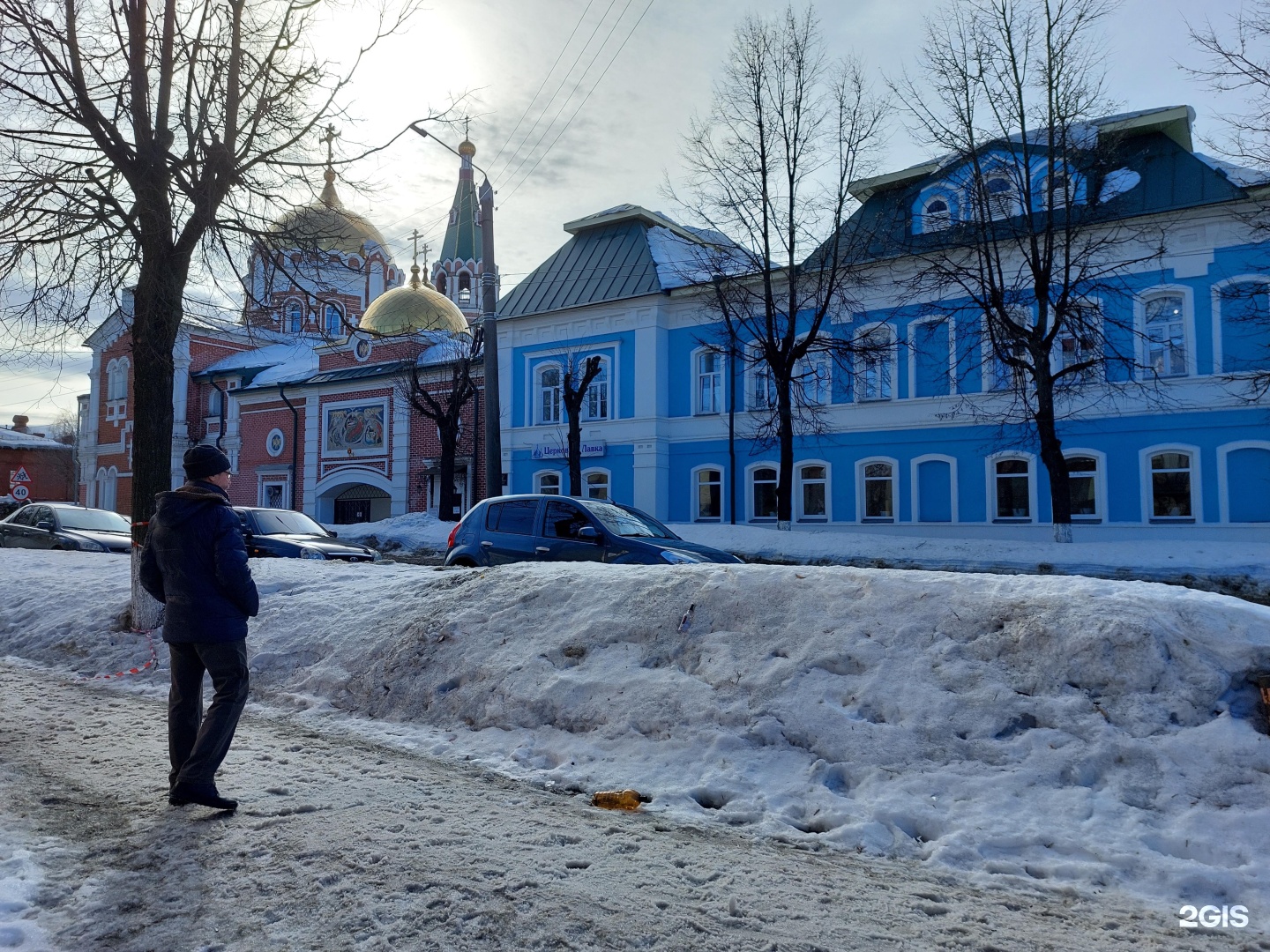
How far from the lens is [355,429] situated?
3878cm

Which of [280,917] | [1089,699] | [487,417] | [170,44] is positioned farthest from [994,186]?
[280,917]

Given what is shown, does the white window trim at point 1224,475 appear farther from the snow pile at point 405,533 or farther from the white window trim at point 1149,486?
the snow pile at point 405,533

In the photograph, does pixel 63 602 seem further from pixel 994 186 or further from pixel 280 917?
pixel 994 186

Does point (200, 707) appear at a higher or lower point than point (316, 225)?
lower

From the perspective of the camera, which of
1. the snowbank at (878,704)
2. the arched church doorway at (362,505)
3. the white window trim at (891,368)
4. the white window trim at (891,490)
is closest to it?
the snowbank at (878,704)

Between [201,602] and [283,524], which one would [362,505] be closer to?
[283,524]

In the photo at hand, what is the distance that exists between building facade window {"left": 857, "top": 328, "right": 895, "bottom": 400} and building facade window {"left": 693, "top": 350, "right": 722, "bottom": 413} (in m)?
4.47

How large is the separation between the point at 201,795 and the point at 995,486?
22.5 m

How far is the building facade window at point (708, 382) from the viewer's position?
28.7 meters

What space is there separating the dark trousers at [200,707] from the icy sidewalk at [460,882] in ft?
0.76

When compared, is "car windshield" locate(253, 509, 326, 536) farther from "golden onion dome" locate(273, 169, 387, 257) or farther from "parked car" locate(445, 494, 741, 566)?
"golden onion dome" locate(273, 169, 387, 257)

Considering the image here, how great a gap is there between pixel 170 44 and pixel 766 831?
973cm

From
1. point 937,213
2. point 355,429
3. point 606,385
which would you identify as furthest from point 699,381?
point 355,429

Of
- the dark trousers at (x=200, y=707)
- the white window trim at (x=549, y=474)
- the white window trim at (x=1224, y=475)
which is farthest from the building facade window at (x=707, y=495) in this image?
the dark trousers at (x=200, y=707)
